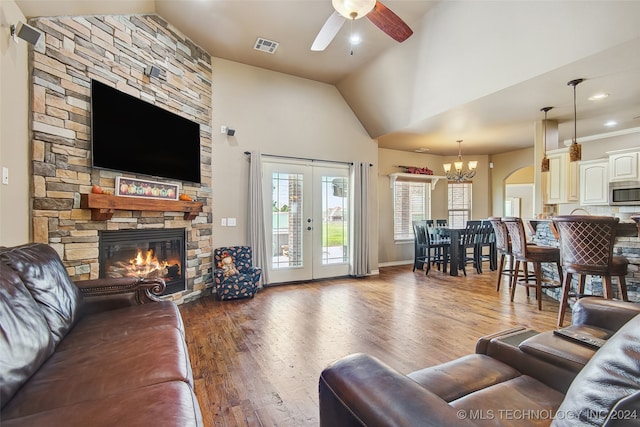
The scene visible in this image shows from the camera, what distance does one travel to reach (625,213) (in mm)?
5020

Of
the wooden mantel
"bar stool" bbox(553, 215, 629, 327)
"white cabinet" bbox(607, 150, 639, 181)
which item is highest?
"white cabinet" bbox(607, 150, 639, 181)

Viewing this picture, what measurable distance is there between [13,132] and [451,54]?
4.46m

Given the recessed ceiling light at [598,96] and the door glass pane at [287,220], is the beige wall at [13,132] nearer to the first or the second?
the door glass pane at [287,220]

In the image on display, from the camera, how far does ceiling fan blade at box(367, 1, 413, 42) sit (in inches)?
103

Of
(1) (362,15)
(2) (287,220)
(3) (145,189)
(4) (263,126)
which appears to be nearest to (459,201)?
(2) (287,220)

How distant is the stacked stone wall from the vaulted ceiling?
0.59 ft

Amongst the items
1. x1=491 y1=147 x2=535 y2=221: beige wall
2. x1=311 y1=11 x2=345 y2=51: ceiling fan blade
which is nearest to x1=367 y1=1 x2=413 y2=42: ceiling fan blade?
x1=311 y1=11 x2=345 y2=51: ceiling fan blade

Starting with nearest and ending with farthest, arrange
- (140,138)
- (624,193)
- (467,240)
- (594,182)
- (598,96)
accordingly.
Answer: (140,138) < (598,96) < (624,193) < (594,182) < (467,240)

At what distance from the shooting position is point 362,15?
2.54m

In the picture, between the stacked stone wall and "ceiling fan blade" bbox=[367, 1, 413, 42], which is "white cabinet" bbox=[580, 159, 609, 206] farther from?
the stacked stone wall

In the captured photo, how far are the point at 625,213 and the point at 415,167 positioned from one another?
3859 mm

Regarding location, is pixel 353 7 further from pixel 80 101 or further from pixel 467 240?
pixel 467 240

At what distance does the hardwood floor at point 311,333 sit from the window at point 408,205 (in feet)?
7.53

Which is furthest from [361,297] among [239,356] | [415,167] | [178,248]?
[415,167]
